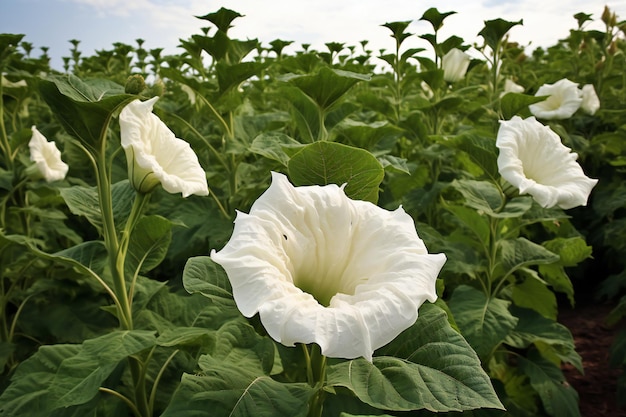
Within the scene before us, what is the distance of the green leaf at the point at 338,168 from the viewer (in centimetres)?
128

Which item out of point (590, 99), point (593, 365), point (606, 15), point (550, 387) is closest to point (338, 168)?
point (550, 387)

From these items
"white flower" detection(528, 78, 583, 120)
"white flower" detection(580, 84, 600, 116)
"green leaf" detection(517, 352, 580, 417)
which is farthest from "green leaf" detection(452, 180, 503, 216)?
"white flower" detection(580, 84, 600, 116)

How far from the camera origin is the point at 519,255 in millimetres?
2299

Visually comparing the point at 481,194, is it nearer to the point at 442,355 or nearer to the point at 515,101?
the point at 515,101

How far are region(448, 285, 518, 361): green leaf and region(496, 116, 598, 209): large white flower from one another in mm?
439

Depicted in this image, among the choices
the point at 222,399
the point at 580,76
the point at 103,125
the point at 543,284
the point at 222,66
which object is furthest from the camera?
the point at 580,76

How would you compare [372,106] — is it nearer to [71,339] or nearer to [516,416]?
[516,416]

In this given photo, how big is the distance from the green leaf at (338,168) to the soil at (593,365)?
8.38 feet

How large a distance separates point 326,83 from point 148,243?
31.7 inches

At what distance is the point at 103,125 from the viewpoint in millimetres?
1402

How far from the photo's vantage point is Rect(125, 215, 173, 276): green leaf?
5.51 feet

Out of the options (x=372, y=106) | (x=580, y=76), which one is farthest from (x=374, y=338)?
(x=580, y=76)

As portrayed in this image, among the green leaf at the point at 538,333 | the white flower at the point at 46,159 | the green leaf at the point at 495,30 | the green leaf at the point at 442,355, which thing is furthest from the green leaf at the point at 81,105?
the green leaf at the point at 495,30

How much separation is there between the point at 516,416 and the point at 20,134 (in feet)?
8.82
